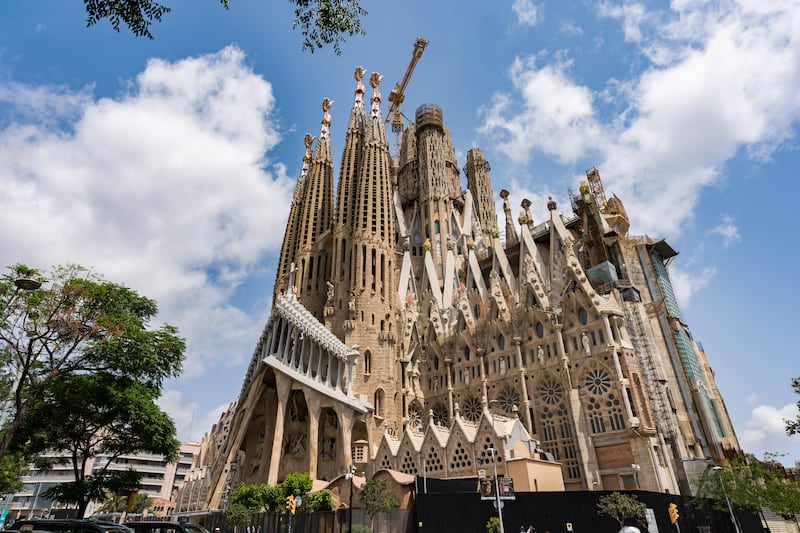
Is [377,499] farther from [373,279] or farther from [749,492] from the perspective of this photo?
[373,279]

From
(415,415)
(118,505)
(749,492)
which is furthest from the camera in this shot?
(118,505)

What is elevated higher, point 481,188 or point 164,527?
point 481,188

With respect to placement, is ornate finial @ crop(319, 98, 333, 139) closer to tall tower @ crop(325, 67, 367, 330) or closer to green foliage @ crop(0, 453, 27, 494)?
tall tower @ crop(325, 67, 367, 330)

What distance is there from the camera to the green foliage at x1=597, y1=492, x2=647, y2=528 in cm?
1584

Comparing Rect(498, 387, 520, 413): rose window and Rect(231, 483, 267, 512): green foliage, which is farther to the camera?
Rect(498, 387, 520, 413): rose window

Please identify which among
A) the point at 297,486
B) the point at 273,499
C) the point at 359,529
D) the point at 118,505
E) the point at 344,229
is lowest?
the point at 359,529

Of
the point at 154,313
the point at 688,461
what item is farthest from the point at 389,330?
the point at 688,461

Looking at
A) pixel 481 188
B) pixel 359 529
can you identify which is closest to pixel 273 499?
→ pixel 359 529

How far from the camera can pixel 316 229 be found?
50.8 m

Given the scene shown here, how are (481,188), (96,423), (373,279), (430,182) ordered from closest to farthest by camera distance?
(96,423) → (373,279) → (430,182) → (481,188)

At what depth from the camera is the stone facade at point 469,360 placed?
91.7 ft

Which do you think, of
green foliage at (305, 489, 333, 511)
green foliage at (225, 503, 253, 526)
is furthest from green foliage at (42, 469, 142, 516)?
green foliage at (305, 489, 333, 511)

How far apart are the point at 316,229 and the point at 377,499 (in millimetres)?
34750

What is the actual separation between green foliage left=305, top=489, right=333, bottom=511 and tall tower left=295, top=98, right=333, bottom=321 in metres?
21.3
